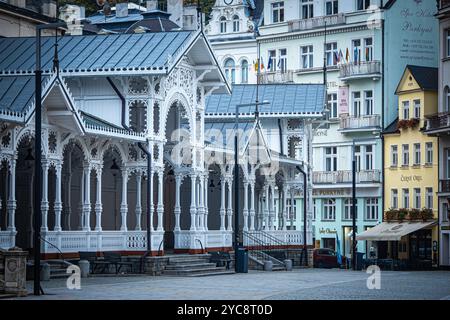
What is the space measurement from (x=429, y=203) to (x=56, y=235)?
36589 mm

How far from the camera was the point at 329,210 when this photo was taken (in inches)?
3383

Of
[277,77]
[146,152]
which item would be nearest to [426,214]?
[277,77]

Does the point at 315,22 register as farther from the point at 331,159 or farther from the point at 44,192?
the point at 44,192

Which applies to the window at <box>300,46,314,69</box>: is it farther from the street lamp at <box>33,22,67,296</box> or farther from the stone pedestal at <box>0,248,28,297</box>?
the stone pedestal at <box>0,248,28,297</box>

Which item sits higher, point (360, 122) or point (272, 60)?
point (272, 60)

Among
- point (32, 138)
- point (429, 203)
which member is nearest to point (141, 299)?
point (32, 138)

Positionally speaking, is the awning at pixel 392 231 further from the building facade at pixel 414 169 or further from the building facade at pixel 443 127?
the building facade at pixel 443 127

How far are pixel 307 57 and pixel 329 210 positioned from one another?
10358 millimetres

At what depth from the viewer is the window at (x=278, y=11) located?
89000 mm

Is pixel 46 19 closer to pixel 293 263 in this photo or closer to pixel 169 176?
pixel 169 176

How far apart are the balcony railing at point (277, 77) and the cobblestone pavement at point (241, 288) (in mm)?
41064

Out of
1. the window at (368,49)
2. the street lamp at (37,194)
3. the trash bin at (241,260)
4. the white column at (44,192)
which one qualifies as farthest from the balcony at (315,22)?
the street lamp at (37,194)

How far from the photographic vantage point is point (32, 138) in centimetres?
4428

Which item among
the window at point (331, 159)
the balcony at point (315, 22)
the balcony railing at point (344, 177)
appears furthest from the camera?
the window at point (331, 159)
